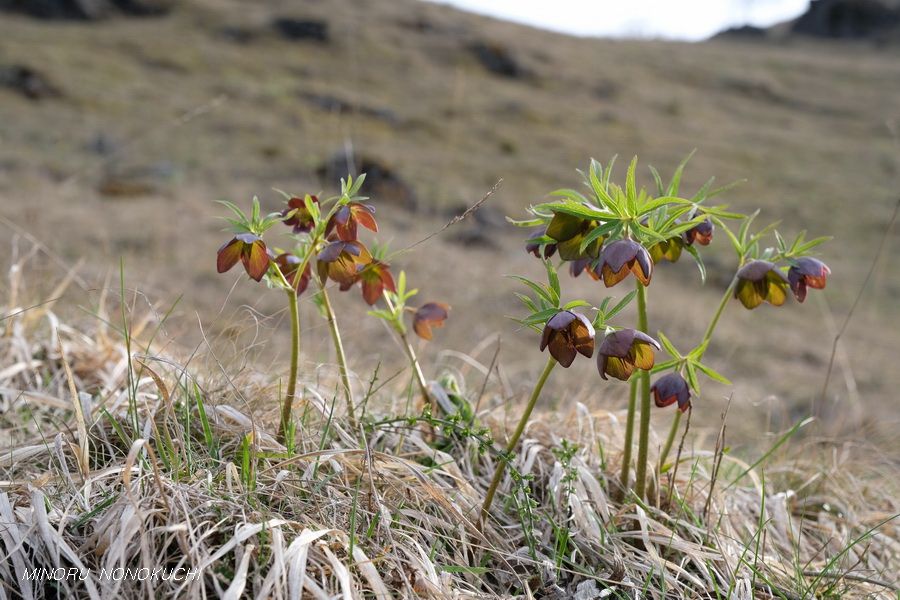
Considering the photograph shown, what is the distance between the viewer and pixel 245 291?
588cm

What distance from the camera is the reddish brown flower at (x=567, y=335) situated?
109 centimetres

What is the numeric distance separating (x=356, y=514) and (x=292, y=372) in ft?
0.95

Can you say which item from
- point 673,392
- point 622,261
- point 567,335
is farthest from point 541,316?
point 673,392

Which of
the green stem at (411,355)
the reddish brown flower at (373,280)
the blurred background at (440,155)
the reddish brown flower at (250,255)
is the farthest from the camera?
the blurred background at (440,155)

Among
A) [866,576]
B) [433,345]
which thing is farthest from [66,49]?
[866,576]

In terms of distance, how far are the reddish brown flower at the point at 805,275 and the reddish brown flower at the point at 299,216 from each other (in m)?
0.93

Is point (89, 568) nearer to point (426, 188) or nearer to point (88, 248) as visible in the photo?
point (88, 248)

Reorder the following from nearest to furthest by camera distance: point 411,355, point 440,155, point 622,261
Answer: point 622,261, point 411,355, point 440,155

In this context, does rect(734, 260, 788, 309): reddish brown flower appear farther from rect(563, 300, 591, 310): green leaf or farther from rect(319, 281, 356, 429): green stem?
rect(319, 281, 356, 429): green stem

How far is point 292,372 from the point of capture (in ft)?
4.42

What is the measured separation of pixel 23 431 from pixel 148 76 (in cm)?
1711

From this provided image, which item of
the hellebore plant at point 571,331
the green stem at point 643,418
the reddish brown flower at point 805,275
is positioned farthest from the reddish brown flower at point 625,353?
the reddish brown flower at point 805,275

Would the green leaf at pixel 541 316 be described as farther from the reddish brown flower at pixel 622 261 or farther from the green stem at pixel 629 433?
the green stem at pixel 629 433

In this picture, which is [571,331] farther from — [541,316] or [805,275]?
[805,275]
